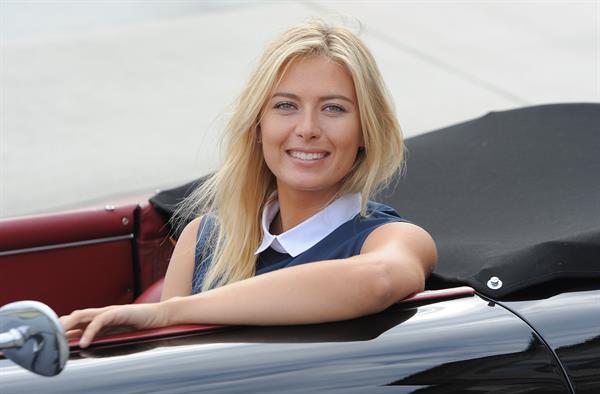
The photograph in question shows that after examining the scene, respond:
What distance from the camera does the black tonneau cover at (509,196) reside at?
2293 millimetres

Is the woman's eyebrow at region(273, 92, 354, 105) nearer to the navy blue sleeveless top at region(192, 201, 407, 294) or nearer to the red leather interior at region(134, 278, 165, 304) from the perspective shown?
the navy blue sleeveless top at region(192, 201, 407, 294)

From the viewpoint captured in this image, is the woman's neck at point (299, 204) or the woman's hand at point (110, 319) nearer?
the woman's hand at point (110, 319)

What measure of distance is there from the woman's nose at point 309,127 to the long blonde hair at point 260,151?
101 mm

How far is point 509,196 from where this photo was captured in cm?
283

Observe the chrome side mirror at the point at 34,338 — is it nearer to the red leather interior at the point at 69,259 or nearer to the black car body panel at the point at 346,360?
the black car body panel at the point at 346,360

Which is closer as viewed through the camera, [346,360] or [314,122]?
[346,360]

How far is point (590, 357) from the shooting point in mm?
2156

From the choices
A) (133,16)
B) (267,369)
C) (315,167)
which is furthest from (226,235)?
(133,16)

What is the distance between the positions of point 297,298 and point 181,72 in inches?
210

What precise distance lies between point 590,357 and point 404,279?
386mm

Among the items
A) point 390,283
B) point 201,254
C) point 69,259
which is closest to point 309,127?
point 390,283

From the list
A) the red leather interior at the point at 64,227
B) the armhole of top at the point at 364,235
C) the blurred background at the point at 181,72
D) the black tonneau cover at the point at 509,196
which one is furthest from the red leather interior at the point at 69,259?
the blurred background at the point at 181,72

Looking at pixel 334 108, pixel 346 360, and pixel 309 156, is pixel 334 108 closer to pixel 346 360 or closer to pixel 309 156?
pixel 309 156

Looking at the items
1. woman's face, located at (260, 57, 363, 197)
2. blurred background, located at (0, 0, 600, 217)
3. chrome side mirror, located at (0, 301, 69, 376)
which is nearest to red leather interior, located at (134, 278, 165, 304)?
woman's face, located at (260, 57, 363, 197)
